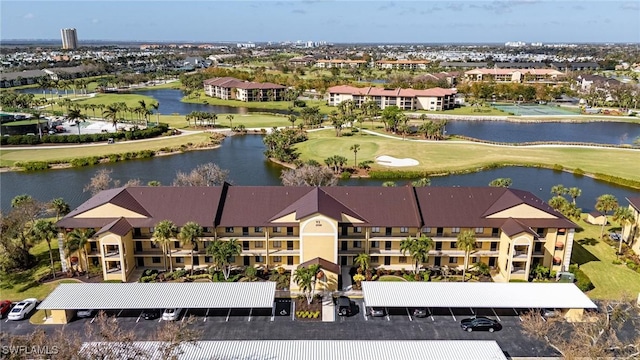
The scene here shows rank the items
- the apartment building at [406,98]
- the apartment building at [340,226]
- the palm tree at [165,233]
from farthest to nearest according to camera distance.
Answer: the apartment building at [406,98]
the apartment building at [340,226]
the palm tree at [165,233]

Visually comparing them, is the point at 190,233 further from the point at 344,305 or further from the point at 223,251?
the point at 344,305

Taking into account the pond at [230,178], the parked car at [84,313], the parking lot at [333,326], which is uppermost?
the parked car at [84,313]

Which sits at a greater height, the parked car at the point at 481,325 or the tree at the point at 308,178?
the tree at the point at 308,178

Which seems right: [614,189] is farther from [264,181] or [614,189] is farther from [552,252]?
[264,181]

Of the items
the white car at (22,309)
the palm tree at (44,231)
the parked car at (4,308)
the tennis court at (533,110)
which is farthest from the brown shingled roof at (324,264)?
the tennis court at (533,110)

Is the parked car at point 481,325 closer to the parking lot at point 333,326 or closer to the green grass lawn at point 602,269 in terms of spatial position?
the parking lot at point 333,326

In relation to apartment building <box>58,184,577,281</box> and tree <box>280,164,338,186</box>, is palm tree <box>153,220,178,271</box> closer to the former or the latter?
apartment building <box>58,184,577,281</box>

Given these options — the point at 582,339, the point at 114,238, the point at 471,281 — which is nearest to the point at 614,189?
the point at 471,281

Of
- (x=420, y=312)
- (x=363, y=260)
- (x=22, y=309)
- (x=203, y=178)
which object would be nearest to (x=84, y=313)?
(x=22, y=309)
